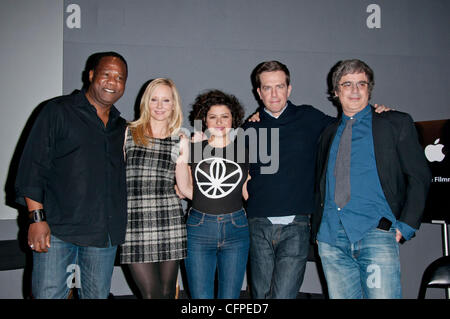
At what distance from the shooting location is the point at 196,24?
3.27 metres

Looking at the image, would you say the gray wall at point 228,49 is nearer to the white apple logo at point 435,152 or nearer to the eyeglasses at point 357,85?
the white apple logo at point 435,152

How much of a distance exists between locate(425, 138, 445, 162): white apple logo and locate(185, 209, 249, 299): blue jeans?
189 cm

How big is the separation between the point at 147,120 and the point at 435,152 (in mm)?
2436

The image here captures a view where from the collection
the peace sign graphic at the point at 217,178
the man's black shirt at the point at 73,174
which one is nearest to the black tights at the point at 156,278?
the man's black shirt at the point at 73,174

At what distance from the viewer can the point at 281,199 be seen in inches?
81.7

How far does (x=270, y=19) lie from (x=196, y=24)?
30.4 inches

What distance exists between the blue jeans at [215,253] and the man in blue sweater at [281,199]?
0.43ft

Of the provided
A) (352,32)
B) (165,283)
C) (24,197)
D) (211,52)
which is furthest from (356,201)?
(352,32)

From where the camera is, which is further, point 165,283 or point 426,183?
point 165,283

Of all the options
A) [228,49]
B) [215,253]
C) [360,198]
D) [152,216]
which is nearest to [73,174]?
[152,216]

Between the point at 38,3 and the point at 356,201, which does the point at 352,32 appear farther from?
the point at 38,3

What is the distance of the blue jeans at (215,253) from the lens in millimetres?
2020

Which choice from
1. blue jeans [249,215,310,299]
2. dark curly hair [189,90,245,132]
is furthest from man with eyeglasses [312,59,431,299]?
dark curly hair [189,90,245,132]

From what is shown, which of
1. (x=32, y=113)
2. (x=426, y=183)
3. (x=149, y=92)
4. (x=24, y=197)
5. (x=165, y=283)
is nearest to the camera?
(x=24, y=197)
